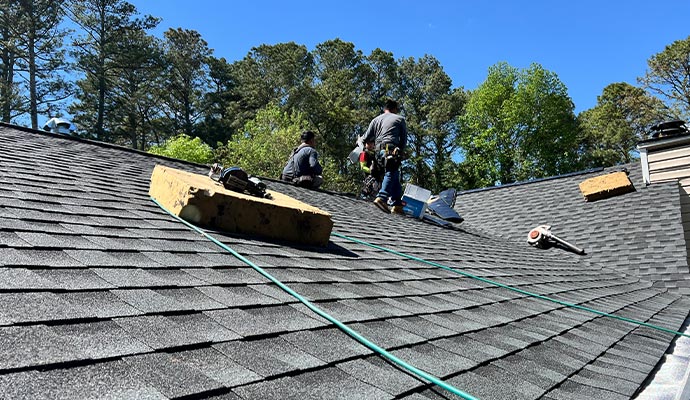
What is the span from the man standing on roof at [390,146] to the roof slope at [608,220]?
3.85 m

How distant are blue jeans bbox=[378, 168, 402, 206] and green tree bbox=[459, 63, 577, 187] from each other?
24.6m

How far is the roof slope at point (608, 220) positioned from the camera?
7310 millimetres

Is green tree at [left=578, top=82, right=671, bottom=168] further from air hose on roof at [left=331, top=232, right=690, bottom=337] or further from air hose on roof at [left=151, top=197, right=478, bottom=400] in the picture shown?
air hose on roof at [left=151, top=197, right=478, bottom=400]

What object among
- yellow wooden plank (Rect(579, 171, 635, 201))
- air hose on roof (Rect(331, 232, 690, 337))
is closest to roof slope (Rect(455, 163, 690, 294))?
yellow wooden plank (Rect(579, 171, 635, 201))

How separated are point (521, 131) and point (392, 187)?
2649 centimetres

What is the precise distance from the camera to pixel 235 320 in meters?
1.49

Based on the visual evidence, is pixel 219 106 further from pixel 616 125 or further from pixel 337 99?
pixel 616 125

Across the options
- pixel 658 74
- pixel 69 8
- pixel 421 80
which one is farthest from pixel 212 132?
pixel 658 74

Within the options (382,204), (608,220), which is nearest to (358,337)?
Result: (382,204)

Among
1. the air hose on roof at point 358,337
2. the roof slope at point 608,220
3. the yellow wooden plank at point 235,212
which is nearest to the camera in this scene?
the air hose on roof at point 358,337

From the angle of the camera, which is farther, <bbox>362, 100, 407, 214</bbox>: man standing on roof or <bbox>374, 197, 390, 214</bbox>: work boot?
<bbox>374, 197, 390, 214</bbox>: work boot

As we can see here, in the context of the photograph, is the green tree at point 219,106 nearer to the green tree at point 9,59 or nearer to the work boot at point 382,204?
the green tree at point 9,59

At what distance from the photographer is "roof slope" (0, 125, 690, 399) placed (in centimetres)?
107

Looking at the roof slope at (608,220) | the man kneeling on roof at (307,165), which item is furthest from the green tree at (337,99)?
the man kneeling on roof at (307,165)
